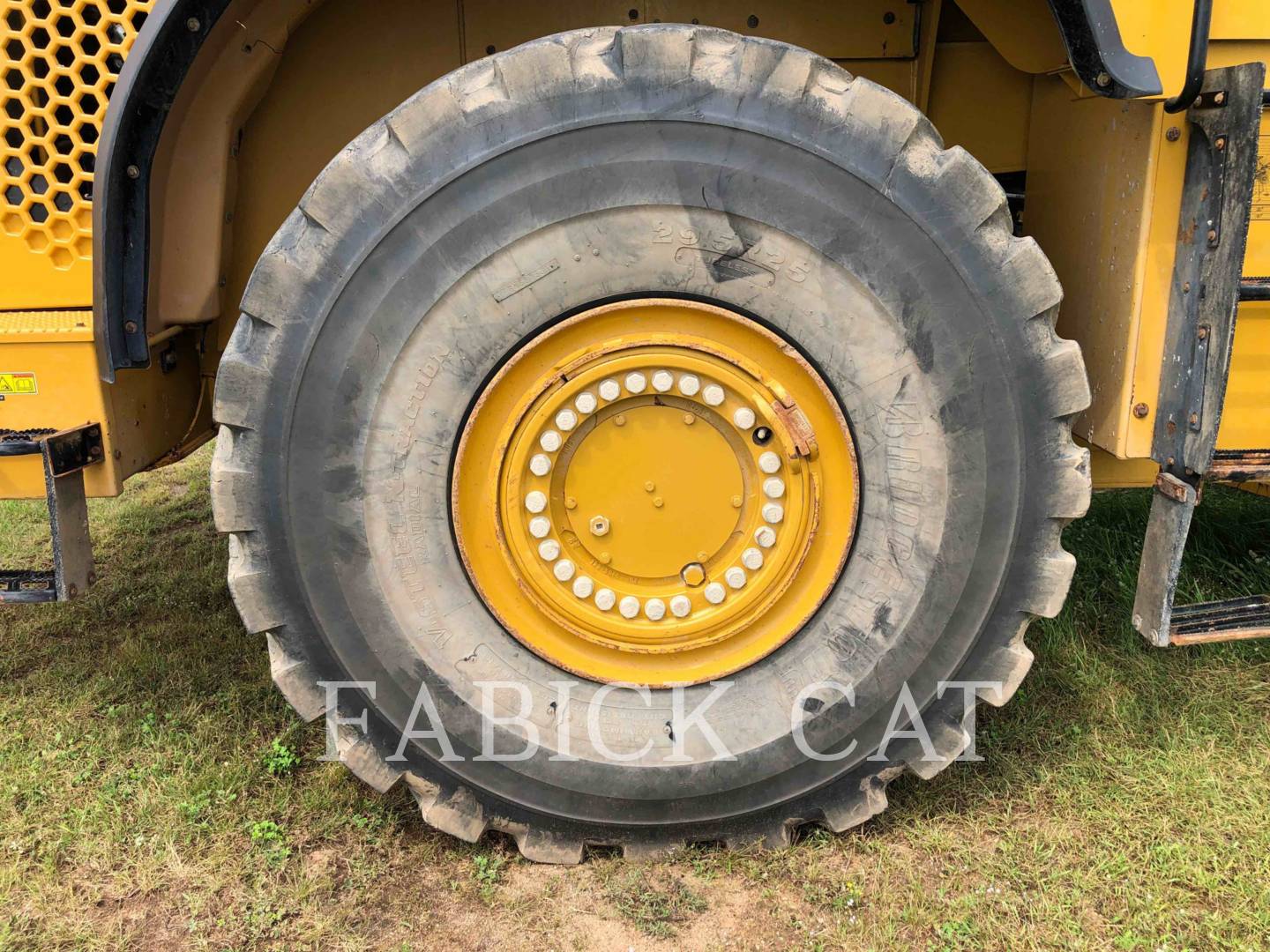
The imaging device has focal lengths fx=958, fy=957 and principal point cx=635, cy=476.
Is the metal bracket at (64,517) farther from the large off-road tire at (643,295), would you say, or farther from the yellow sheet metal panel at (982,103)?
the yellow sheet metal panel at (982,103)

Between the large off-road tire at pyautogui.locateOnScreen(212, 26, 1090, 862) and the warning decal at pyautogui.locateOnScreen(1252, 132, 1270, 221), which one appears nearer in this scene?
the large off-road tire at pyautogui.locateOnScreen(212, 26, 1090, 862)

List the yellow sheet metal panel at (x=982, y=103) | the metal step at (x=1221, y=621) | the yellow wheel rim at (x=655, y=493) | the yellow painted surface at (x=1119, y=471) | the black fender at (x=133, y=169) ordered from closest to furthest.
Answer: the black fender at (x=133, y=169)
the yellow wheel rim at (x=655, y=493)
the metal step at (x=1221, y=621)
the yellow painted surface at (x=1119, y=471)
the yellow sheet metal panel at (x=982, y=103)

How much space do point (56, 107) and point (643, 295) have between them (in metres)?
1.33

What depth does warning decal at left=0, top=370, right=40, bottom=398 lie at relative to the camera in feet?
6.89

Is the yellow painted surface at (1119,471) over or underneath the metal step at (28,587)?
over

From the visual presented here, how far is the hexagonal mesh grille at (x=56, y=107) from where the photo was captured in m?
2.01

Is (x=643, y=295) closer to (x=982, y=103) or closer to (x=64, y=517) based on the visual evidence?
(x=982, y=103)

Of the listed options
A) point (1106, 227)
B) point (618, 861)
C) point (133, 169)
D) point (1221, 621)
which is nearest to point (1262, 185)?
point (1106, 227)

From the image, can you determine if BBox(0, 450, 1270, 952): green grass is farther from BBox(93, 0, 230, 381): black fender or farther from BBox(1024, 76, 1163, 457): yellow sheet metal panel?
BBox(93, 0, 230, 381): black fender

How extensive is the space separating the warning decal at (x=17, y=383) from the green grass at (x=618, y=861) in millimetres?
1001

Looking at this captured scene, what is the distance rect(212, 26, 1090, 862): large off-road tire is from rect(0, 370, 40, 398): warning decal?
50 centimetres

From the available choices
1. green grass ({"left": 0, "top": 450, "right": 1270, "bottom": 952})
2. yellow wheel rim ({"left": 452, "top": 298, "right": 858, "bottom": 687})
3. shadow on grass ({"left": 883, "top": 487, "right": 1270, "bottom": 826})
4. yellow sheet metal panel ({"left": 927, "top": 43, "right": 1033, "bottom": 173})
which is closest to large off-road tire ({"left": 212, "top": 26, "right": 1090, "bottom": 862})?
yellow wheel rim ({"left": 452, "top": 298, "right": 858, "bottom": 687})

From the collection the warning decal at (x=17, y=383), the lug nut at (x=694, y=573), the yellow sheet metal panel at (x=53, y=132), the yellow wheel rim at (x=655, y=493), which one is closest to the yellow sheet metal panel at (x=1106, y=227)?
the yellow wheel rim at (x=655, y=493)

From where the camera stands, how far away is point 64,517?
2.13 metres
